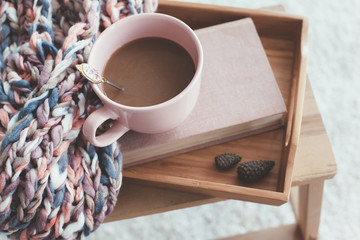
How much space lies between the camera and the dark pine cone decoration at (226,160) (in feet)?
1.81

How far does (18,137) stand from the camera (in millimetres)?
459

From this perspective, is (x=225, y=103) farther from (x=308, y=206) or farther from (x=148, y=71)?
(x=308, y=206)

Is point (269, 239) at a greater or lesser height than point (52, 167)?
lesser

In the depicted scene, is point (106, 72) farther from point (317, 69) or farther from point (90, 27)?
point (317, 69)

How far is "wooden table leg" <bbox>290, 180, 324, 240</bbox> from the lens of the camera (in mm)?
660

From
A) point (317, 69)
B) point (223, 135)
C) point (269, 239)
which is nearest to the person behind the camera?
point (223, 135)

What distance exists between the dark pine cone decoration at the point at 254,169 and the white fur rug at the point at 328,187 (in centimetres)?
36

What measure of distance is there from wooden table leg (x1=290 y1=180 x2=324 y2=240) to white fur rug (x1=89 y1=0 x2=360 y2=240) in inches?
2.0

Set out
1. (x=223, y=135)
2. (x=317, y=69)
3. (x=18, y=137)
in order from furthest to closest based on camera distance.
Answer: (x=317, y=69), (x=223, y=135), (x=18, y=137)

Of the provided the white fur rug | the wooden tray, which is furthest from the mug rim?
the white fur rug

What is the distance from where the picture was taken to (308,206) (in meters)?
0.71

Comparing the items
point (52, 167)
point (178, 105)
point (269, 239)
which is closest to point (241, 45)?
point (178, 105)

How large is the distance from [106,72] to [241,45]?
19cm

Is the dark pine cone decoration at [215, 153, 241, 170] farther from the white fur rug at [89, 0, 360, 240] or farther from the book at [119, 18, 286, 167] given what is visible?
the white fur rug at [89, 0, 360, 240]
